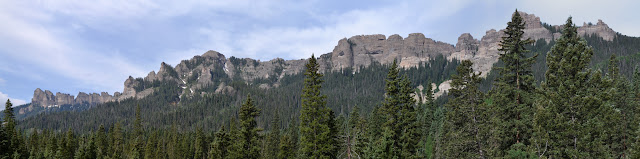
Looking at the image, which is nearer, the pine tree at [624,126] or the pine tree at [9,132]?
the pine tree at [624,126]

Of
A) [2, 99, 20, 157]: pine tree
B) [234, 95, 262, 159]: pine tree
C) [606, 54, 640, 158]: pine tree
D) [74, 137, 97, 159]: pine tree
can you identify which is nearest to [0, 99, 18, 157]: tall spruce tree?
[2, 99, 20, 157]: pine tree

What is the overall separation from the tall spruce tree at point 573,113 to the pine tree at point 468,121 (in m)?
4.52

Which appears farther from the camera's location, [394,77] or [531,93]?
[394,77]

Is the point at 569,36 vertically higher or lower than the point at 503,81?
higher

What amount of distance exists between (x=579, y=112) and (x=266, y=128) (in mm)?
159215

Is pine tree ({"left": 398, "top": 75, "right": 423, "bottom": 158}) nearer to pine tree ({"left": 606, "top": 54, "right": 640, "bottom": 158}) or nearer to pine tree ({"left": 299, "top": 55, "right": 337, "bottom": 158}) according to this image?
pine tree ({"left": 299, "top": 55, "right": 337, "bottom": 158})

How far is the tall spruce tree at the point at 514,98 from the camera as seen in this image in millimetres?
27453

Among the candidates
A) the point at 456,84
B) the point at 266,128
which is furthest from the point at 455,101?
the point at 266,128

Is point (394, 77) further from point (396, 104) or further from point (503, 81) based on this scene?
point (503, 81)

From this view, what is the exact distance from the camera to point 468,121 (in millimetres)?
31672

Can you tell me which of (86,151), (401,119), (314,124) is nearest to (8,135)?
(86,151)

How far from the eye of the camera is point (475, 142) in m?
30.5

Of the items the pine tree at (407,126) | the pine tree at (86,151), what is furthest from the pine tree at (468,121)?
the pine tree at (86,151)

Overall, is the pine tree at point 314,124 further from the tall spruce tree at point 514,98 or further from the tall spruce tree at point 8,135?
the tall spruce tree at point 8,135
